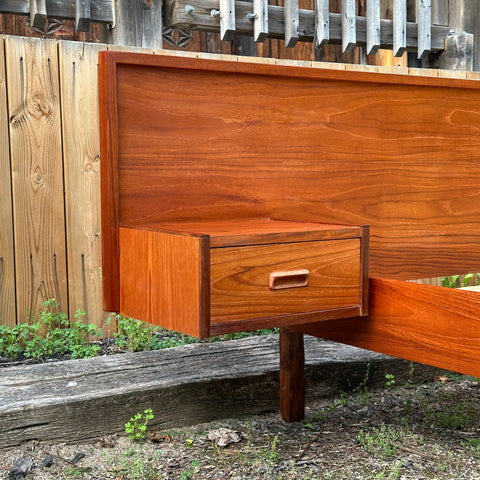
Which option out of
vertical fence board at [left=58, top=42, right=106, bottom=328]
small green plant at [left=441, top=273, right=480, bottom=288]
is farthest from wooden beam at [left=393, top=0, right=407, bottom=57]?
vertical fence board at [left=58, top=42, right=106, bottom=328]

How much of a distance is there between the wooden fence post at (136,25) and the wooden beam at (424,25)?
173 centimetres

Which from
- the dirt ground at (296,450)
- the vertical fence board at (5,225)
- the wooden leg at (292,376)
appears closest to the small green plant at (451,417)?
the dirt ground at (296,450)

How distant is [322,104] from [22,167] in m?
1.56

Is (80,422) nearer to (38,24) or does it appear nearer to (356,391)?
(356,391)

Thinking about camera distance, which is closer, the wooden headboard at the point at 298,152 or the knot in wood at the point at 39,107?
the wooden headboard at the point at 298,152

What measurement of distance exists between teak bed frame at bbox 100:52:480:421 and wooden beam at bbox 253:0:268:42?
1.49m

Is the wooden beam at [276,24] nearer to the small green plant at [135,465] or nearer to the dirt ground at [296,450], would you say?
the dirt ground at [296,450]

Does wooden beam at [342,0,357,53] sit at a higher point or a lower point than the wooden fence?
higher

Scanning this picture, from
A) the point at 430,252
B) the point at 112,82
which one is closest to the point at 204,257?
the point at 112,82

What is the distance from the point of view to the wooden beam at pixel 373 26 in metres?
4.34

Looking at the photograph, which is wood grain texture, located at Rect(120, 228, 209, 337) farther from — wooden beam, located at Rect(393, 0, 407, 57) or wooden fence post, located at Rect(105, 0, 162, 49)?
wooden beam, located at Rect(393, 0, 407, 57)

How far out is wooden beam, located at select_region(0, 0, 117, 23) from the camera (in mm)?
3520

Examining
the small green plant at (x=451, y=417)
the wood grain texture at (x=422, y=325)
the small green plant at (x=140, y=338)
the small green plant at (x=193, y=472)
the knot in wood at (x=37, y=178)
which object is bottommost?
the small green plant at (x=451, y=417)

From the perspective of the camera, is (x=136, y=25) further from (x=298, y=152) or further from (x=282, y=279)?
(x=282, y=279)
